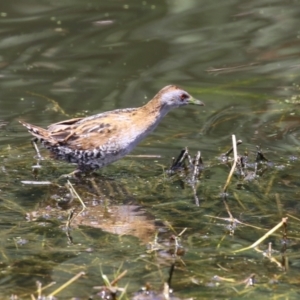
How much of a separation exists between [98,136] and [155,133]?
1.27 meters

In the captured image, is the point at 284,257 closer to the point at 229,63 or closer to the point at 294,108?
the point at 294,108

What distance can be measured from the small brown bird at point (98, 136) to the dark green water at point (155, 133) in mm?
229

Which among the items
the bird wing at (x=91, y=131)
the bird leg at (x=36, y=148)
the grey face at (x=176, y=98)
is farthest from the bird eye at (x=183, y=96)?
the bird leg at (x=36, y=148)

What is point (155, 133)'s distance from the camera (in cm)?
857

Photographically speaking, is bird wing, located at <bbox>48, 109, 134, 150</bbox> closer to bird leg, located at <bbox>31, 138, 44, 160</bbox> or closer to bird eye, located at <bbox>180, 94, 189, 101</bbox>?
bird leg, located at <bbox>31, 138, 44, 160</bbox>

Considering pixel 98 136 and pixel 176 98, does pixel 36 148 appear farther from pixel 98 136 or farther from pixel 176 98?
pixel 176 98

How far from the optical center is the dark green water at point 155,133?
538 cm

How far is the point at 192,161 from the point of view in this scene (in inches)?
293

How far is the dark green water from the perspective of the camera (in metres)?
5.38

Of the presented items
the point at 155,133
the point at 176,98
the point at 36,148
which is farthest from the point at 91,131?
the point at 155,133

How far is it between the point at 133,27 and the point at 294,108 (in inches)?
129

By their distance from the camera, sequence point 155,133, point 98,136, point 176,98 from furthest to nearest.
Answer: point 155,133 < point 176,98 < point 98,136

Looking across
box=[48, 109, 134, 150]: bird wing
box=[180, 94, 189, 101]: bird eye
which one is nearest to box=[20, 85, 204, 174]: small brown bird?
box=[48, 109, 134, 150]: bird wing

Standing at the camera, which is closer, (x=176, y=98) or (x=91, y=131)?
(x=91, y=131)
